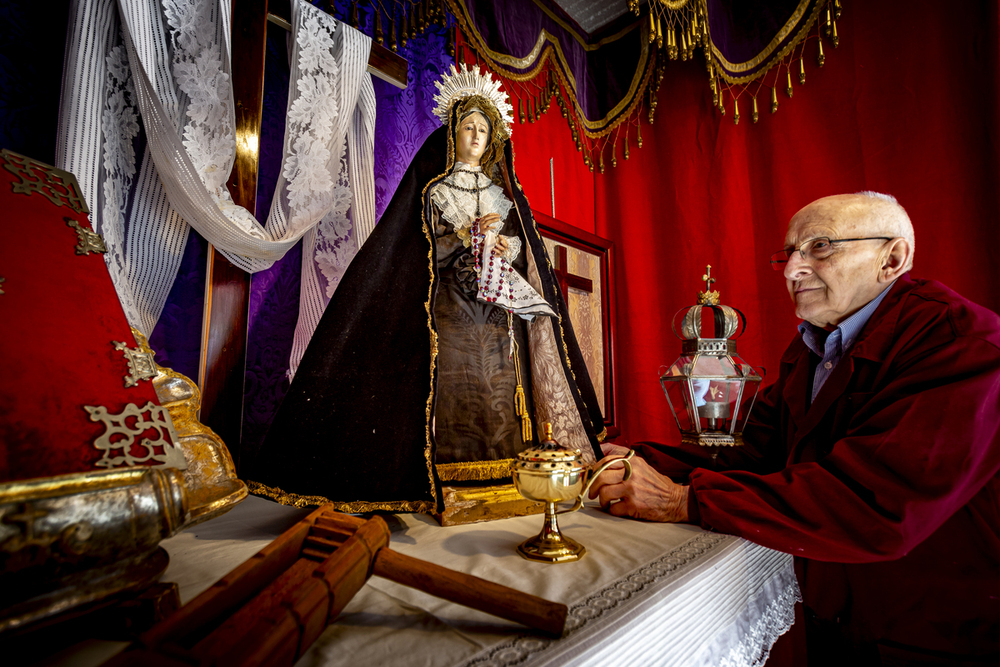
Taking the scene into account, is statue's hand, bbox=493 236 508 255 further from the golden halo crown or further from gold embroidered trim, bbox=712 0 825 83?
gold embroidered trim, bbox=712 0 825 83

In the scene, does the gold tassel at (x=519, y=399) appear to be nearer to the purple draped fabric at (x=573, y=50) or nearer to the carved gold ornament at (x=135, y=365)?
the carved gold ornament at (x=135, y=365)

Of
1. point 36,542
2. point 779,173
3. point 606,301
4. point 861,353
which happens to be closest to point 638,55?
point 779,173

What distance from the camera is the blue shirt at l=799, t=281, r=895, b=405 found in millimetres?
1230

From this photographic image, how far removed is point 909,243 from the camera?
1.23 m

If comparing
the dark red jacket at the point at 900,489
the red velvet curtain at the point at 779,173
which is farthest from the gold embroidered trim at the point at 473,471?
the red velvet curtain at the point at 779,173

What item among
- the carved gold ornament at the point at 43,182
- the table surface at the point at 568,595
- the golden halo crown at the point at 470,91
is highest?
the golden halo crown at the point at 470,91

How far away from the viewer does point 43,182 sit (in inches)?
25.2

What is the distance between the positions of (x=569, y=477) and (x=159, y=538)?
1.90ft

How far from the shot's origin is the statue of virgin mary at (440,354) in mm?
1015

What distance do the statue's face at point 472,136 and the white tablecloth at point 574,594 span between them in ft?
3.43

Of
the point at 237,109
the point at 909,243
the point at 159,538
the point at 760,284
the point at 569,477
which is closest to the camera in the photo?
the point at 159,538

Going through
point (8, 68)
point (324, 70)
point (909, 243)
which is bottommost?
point (909, 243)

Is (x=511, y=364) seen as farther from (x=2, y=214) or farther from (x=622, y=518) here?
(x=2, y=214)

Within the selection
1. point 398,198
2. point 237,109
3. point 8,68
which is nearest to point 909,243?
point 398,198
